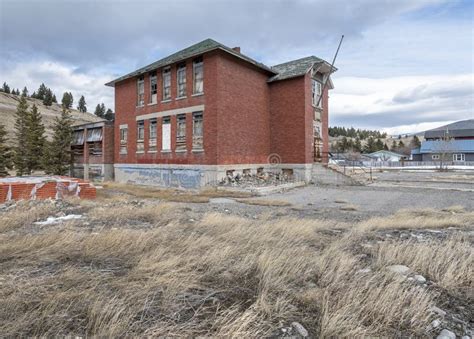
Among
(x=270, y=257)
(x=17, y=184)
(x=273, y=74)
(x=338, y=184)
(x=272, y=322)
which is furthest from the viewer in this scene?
(x=273, y=74)

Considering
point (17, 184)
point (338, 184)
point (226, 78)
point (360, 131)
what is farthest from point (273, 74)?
point (360, 131)

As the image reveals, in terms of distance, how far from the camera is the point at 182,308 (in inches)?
124

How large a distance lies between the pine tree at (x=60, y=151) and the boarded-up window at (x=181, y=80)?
1495 centimetres

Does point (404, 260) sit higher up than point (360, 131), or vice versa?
point (360, 131)

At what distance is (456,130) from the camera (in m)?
73.9

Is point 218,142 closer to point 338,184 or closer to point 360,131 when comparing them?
point 338,184

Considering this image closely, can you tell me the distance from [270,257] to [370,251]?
A: 2.26 meters

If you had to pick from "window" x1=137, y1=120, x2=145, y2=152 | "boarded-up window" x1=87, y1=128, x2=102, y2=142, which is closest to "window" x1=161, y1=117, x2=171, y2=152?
"window" x1=137, y1=120, x2=145, y2=152

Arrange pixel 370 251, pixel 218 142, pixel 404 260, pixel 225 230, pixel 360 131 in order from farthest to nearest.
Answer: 1. pixel 360 131
2. pixel 218 142
3. pixel 225 230
4. pixel 370 251
5. pixel 404 260

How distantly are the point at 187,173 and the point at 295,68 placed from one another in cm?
1172

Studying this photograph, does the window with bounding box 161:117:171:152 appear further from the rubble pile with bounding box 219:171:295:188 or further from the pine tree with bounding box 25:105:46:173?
the pine tree with bounding box 25:105:46:173

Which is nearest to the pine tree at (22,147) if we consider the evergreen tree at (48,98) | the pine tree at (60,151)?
the pine tree at (60,151)

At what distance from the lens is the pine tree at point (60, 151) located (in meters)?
29.2

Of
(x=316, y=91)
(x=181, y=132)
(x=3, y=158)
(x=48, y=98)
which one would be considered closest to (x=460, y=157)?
(x=316, y=91)
